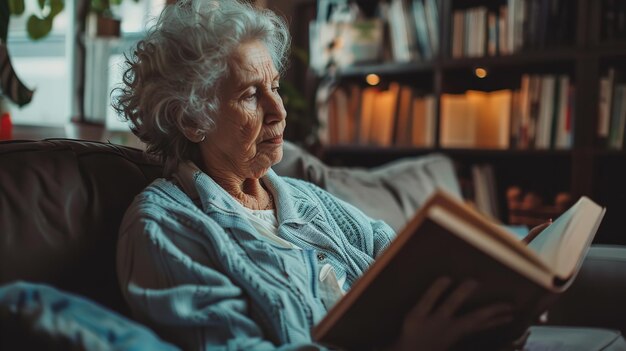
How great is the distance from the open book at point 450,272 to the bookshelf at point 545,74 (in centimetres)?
172

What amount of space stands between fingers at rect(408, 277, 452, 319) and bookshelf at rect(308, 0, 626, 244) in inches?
73.6

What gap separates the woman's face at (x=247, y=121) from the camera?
122cm

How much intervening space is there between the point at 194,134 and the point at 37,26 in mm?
1045

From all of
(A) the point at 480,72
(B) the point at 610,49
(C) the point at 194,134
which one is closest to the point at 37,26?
(C) the point at 194,134

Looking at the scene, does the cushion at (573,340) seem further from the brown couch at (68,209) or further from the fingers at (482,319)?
the fingers at (482,319)

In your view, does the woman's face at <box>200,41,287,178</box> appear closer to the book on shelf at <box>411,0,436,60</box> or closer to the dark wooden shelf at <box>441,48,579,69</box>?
the dark wooden shelf at <box>441,48,579,69</box>

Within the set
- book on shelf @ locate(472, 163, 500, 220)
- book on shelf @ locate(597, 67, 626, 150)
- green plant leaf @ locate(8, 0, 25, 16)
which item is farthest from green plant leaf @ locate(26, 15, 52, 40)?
book on shelf @ locate(597, 67, 626, 150)

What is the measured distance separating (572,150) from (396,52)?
0.94 m

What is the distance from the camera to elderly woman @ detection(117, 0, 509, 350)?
3.17ft

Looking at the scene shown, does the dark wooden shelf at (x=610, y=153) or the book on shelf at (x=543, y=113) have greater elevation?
the book on shelf at (x=543, y=113)

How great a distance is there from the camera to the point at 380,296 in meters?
0.85

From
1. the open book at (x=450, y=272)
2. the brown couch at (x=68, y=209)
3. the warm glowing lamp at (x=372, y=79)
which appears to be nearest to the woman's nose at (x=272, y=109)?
the brown couch at (x=68, y=209)

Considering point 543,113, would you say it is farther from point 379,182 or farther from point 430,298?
point 430,298

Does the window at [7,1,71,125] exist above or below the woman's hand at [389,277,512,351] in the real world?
above
